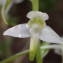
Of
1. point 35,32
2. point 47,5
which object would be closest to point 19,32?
point 35,32

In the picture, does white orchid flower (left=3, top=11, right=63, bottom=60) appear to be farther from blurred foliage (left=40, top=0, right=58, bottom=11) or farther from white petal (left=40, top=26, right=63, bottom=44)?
blurred foliage (left=40, top=0, right=58, bottom=11)

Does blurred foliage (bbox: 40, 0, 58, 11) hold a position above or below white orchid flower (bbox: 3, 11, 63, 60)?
above

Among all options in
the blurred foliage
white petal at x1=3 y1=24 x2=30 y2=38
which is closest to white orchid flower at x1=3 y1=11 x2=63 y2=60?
white petal at x1=3 y1=24 x2=30 y2=38

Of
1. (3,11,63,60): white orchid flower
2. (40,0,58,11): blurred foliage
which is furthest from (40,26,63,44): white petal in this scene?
(40,0,58,11): blurred foliage

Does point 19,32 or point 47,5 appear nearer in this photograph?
point 19,32

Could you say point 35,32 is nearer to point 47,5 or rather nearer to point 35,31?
point 35,31

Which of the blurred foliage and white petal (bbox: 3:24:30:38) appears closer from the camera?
white petal (bbox: 3:24:30:38)

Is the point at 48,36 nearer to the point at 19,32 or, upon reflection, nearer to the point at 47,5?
the point at 19,32
